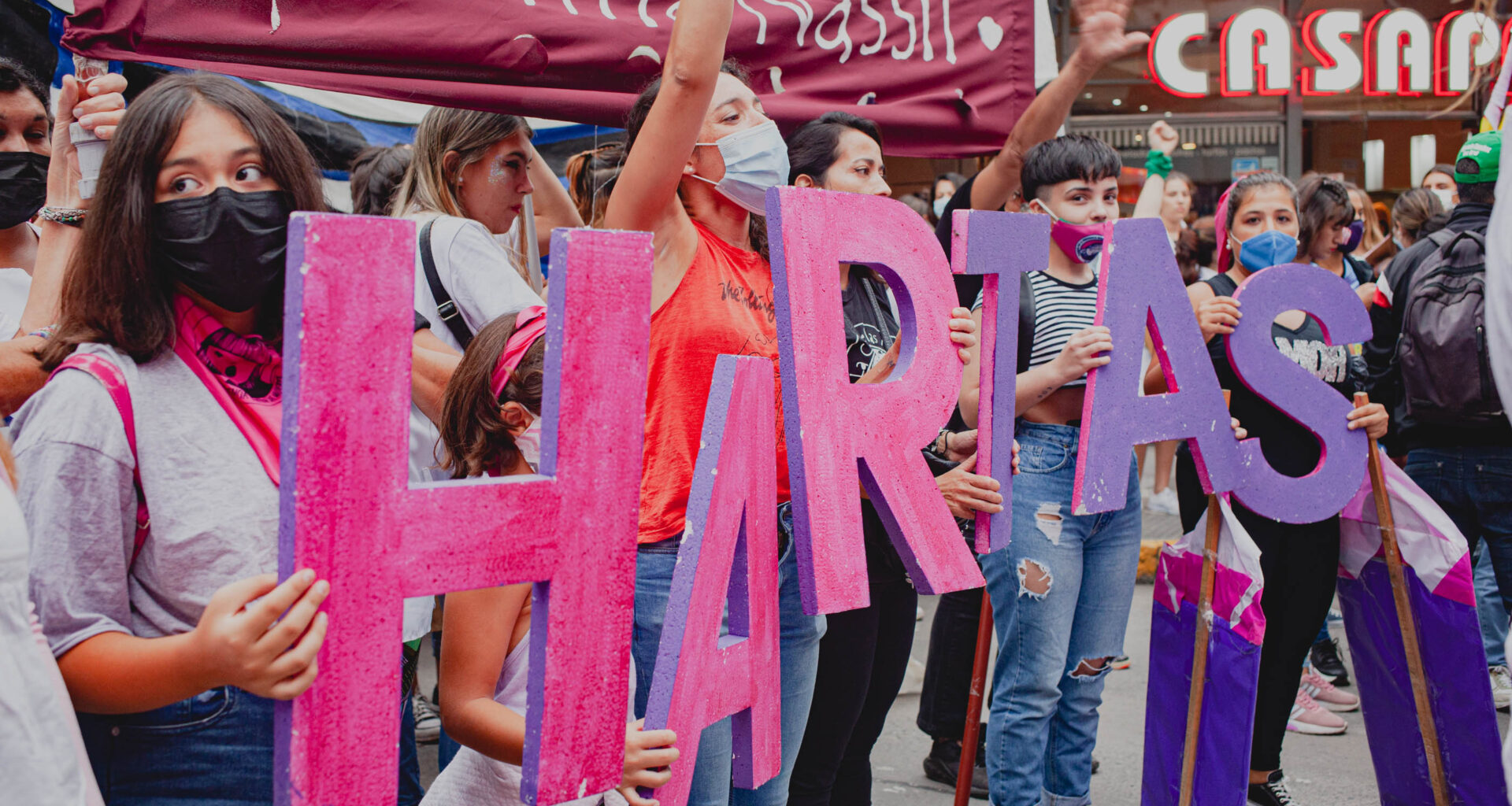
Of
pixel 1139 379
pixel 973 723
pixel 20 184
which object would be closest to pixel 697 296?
pixel 1139 379

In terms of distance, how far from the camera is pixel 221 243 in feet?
4.71

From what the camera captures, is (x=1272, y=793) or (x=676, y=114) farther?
(x=1272, y=793)

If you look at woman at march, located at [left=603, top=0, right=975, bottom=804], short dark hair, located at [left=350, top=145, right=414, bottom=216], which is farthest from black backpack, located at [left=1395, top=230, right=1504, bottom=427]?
short dark hair, located at [left=350, top=145, right=414, bottom=216]

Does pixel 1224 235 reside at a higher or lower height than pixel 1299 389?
higher

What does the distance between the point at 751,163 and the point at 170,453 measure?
3.82ft

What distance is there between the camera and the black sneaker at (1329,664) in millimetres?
4668

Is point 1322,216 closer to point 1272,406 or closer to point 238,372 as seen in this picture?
point 1272,406

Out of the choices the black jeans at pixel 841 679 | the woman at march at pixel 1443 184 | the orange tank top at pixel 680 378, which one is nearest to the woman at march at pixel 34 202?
the orange tank top at pixel 680 378

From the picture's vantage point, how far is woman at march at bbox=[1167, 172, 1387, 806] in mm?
3158

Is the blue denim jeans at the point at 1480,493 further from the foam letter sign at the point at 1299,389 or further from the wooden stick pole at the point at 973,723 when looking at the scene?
the wooden stick pole at the point at 973,723

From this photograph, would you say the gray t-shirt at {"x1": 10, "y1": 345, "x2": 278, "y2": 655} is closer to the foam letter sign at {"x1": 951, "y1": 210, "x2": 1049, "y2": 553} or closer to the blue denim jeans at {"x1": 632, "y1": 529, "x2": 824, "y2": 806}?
the blue denim jeans at {"x1": 632, "y1": 529, "x2": 824, "y2": 806}

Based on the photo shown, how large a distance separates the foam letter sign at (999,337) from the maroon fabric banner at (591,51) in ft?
2.24

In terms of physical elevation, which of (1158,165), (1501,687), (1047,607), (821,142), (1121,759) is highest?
(1158,165)

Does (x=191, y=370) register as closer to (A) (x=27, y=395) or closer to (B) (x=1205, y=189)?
(A) (x=27, y=395)
